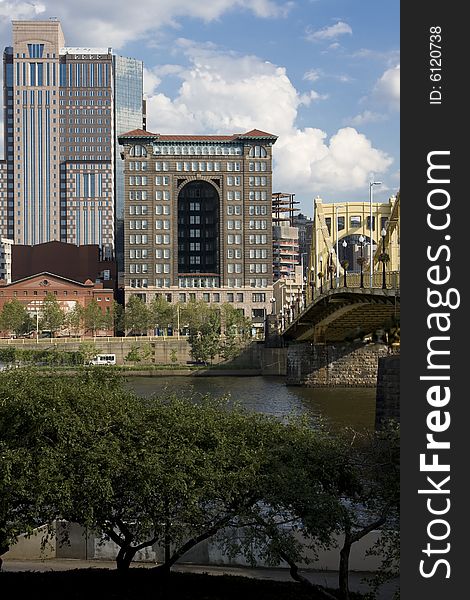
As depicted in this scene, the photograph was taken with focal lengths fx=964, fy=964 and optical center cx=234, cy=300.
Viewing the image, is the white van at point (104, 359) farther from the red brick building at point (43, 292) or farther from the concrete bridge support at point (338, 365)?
the concrete bridge support at point (338, 365)

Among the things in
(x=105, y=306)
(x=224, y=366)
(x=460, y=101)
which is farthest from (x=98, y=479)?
(x=105, y=306)

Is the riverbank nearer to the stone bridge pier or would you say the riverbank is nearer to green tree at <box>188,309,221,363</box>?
green tree at <box>188,309,221,363</box>

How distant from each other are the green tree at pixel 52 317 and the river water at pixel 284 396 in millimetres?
26446

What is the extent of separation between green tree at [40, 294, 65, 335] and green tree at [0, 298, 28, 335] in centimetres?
252

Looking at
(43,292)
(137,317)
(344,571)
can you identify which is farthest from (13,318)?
(344,571)

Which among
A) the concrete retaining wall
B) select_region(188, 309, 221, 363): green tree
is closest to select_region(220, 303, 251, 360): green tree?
select_region(188, 309, 221, 363): green tree

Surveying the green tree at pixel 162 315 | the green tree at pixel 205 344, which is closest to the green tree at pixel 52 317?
the green tree at pixel 162 315

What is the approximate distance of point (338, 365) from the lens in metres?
81.0

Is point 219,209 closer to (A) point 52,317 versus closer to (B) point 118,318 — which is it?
(B) point 118,318

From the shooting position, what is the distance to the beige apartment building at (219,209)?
13838cm

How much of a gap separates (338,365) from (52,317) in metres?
47.2

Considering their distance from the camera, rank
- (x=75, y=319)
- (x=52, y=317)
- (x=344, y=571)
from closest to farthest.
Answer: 1. (x=344, y=571)
2. (x=52, y=317)
3. (x=75, y=319)

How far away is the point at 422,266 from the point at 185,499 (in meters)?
8.27

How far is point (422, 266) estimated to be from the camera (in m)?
10.7
